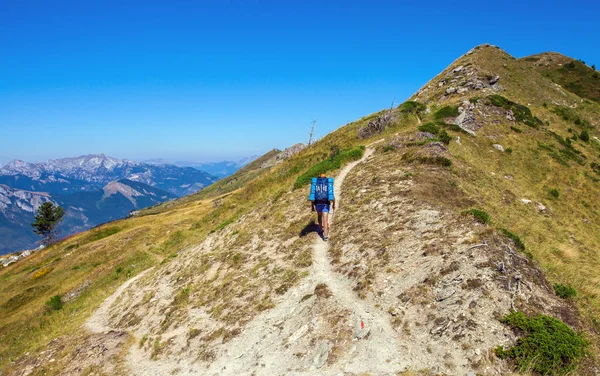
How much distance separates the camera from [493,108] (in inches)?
1882

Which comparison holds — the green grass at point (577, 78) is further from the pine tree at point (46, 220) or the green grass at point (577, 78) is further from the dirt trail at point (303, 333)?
the pine tree at point (46, 220)

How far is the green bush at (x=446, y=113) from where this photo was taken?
44844 millimetres

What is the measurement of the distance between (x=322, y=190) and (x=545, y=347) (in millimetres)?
11212

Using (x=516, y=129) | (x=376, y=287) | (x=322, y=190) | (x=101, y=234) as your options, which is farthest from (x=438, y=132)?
(x=101, y=234)

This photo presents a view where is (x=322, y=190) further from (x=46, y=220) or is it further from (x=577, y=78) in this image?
(x=577, y=78)

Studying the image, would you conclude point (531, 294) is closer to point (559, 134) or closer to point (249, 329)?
point (249, 329)

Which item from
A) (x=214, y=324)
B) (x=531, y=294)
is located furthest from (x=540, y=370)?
(x=214, y=324)

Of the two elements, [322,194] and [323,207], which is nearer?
[322,194]

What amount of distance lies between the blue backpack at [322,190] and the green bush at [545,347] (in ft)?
32.6

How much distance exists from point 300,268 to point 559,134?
2059 inches

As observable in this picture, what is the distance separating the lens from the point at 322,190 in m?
17.3

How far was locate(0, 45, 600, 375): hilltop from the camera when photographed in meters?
9.42

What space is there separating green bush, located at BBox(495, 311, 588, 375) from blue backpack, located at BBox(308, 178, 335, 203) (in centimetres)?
992

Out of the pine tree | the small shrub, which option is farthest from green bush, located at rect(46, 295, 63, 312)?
the pine tree
